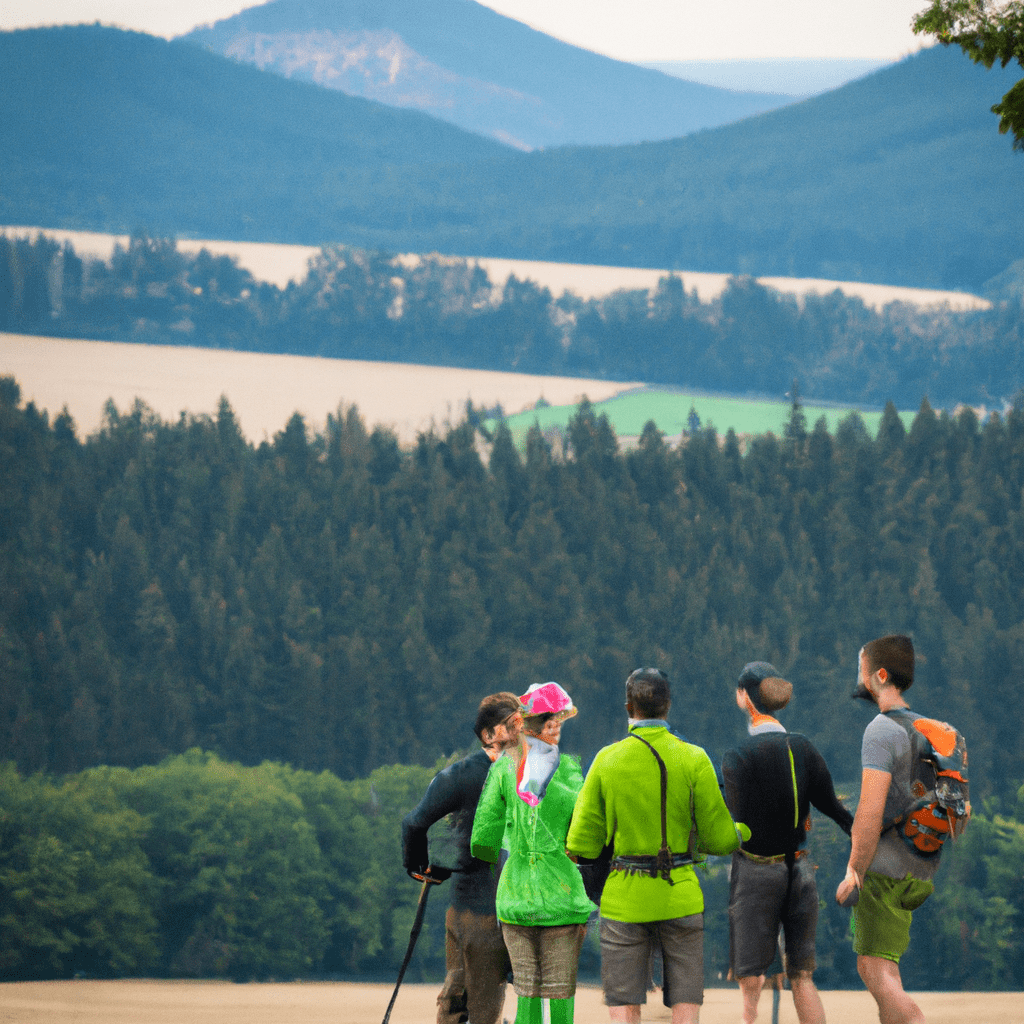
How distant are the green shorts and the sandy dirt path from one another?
14.0 meters

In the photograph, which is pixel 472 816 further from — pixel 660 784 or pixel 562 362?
pixel 562 362

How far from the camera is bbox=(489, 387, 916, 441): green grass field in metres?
177

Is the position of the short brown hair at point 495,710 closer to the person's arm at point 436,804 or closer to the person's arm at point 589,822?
the person's arm at point 436,804

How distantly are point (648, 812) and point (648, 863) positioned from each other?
33cm

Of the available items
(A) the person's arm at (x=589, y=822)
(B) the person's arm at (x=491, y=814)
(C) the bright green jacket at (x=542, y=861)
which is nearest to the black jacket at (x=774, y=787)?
(C) the bright green jacket at (x=542, y=861)

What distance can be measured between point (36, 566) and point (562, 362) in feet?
294

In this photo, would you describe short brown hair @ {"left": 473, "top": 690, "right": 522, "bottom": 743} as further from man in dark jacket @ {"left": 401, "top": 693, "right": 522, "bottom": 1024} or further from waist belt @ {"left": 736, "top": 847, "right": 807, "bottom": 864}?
waist belt @ {"left": 736, "top": 847, "right": 807, "bottom": 864}

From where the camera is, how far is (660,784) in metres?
9.23

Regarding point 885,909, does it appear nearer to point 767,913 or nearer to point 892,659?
point 767,913

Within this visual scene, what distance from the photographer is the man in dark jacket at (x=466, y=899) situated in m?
10.6

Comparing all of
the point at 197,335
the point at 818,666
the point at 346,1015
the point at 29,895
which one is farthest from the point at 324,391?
the point at 346,1015

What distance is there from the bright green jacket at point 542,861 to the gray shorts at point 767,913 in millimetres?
1547

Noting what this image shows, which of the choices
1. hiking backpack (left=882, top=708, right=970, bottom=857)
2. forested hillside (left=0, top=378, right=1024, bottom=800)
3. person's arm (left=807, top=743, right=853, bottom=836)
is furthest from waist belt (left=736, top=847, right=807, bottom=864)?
forested hillside (left=0, top=378, right=1024, bottom=800)

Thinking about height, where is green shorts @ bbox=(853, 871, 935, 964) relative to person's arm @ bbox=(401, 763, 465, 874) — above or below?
below
